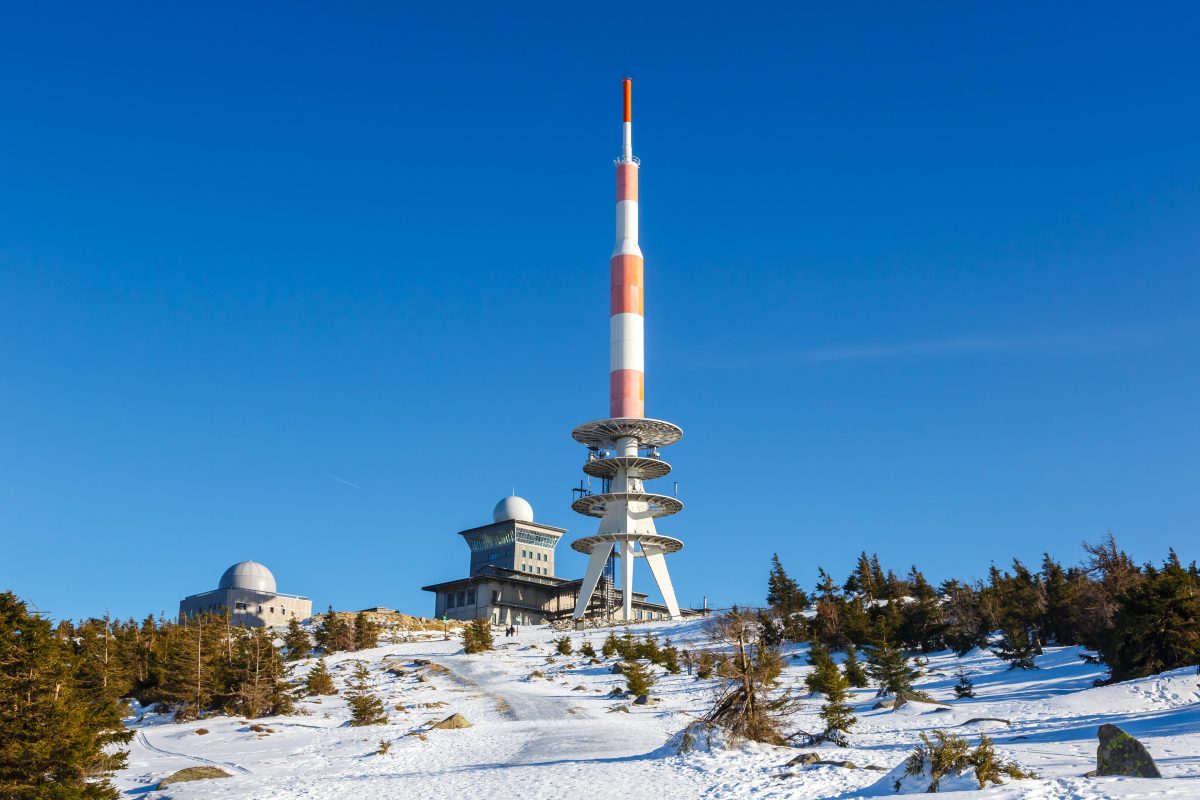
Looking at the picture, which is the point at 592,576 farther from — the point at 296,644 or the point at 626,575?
the point at 296,644

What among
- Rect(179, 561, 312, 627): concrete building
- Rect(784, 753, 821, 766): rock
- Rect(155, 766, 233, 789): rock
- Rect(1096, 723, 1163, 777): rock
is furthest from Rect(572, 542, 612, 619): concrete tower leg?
Rect(1096, 723, 1163, 777): rock

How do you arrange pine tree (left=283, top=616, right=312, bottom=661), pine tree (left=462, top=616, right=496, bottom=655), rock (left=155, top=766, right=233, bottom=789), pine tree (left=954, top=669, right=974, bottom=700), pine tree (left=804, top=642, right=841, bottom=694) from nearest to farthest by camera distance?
1. rock (left=155, top=766, right=233, bottom=789)
2. pine tree (left=804, top=642, right=841, bottom=694)
3. pine tree (left=954, top=669, right=974, bottom=700)
4. pine tree (left=462, top=616, right=496, bottom=655)
5. pine tree (left=283, top=616, right=312, bottom=661)

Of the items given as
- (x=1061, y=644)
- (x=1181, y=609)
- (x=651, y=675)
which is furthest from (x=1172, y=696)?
(x=651, y=675)

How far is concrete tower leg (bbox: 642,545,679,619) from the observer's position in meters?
83.2

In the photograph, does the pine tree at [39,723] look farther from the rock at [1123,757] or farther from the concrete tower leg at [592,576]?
the concrete tower leg at [592,576]

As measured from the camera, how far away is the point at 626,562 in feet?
268

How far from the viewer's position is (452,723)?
112ft

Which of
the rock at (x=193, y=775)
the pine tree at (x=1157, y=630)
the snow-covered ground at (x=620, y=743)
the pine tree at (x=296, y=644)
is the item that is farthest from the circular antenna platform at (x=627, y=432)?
the rock at (x=193, y=775)

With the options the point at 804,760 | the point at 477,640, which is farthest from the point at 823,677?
the point at 477,640

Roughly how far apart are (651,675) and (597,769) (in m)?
22.0

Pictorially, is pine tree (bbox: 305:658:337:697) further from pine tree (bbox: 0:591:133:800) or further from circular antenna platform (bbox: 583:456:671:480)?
circular antenna platform (bbox: 583:456:671:480)

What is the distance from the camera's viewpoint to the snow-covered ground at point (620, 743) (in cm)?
2105

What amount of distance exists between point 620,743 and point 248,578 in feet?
265

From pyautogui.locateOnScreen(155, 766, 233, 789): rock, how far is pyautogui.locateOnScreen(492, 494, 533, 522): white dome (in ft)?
265
